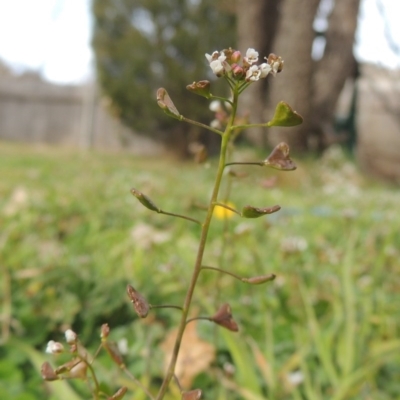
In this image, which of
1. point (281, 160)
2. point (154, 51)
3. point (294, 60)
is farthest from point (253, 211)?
point (154, 51)

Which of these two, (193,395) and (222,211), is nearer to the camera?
(193,395)

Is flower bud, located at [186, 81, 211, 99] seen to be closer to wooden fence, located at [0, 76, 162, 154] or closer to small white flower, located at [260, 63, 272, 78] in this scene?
small white flower, located at [260, 63, 272, 78]

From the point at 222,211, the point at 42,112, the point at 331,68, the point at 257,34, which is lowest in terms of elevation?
the point at 42,112

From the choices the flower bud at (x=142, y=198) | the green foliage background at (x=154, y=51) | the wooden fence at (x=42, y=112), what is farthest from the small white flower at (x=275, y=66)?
the wooden fence at (x=42, y=112)

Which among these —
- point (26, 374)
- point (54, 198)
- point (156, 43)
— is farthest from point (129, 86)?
point (26, 374)

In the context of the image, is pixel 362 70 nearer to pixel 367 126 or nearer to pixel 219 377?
pixel 367 126

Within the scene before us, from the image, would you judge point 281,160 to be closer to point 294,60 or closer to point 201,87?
point 201,87

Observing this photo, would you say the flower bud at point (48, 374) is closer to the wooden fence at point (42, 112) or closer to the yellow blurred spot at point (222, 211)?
the yellow blurred spot at point (222, 211)
